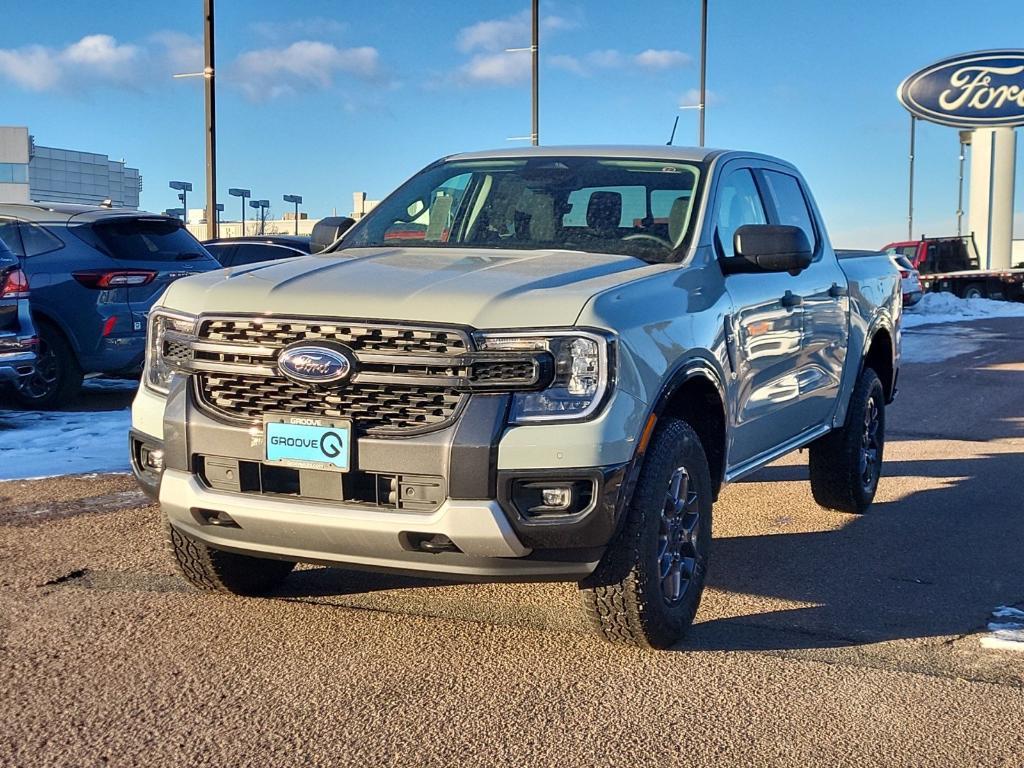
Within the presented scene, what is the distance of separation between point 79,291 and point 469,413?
765cm

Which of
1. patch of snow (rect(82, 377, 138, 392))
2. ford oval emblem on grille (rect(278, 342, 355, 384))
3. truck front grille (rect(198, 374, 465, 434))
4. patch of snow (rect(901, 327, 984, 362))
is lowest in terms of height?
patch of snow (rect(82, 377, 138, 392))

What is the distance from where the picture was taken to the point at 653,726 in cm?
366

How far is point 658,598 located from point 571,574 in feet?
1.32

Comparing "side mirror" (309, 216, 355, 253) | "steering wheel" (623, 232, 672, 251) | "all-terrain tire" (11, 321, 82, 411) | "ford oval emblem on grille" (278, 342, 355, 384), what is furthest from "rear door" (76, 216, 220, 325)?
"ford oval emblem on grille" (278, 342, 355, 384)

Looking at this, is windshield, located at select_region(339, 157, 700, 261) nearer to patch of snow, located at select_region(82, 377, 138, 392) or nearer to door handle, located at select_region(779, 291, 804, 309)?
door handle, located at select_region(779, 291, 804, 309)

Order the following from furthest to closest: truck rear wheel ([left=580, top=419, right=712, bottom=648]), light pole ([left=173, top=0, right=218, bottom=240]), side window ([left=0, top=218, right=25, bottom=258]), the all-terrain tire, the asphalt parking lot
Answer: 1. light pole ([left=173, top=0, right=218, bottom=240])
2. side window ([left=0, top=218, right=25, bottom=258])
3. the all-terrain tire
4. truck rear wheel ([left=580, top=419, right=712, bottom=648])
5. the asphalt parking lot

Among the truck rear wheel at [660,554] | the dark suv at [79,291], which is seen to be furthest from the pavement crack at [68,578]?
the dark suv at [79,291]

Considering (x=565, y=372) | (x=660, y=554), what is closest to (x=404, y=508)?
(x=565, y=372)

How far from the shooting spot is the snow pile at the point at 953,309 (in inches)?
1113

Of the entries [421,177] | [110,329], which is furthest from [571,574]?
[110,329]

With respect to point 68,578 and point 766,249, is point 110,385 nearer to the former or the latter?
point 68,578

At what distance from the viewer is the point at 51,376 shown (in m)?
10.6

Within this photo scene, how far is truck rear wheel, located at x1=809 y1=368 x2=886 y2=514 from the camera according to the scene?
6633 millimetres

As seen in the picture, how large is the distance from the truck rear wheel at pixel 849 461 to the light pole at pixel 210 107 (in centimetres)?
1604
